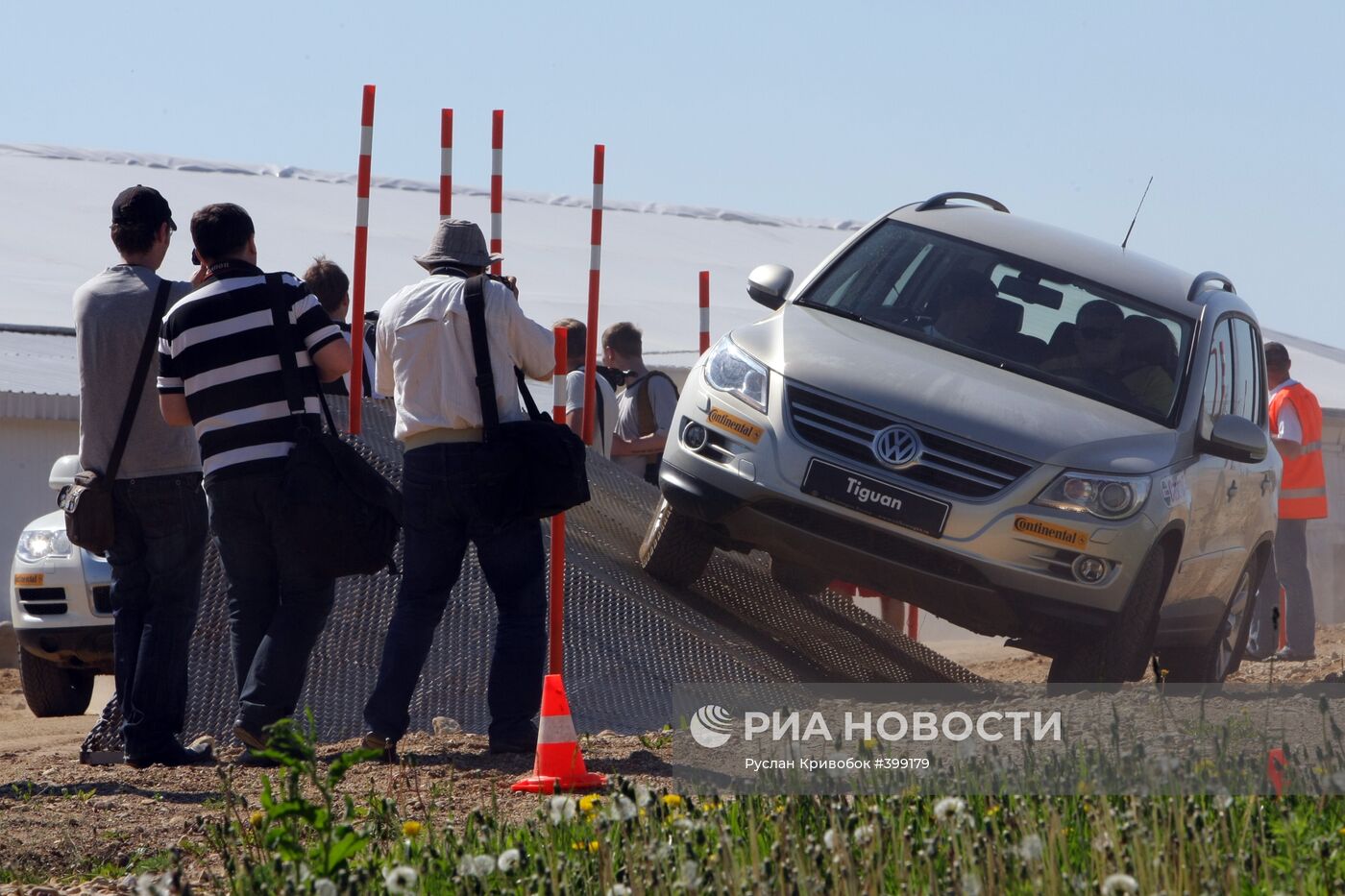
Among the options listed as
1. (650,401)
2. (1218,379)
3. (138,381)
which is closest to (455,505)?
(138,381)

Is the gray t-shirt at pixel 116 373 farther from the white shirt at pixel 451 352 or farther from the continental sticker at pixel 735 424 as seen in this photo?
the continental sticker at pixel 735 424

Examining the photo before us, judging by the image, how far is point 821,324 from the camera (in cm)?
792

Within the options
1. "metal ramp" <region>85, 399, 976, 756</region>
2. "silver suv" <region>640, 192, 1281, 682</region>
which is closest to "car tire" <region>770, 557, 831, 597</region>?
"silver suv" <region>640, 192, 1281, 682</region>

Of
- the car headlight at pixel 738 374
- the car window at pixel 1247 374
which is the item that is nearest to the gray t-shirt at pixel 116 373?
the car headlight at pixel 738 374

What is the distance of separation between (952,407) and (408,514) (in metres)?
2.23

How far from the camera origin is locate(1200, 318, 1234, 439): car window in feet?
26.1

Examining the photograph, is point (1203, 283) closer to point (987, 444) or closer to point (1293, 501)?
point (987, 444)

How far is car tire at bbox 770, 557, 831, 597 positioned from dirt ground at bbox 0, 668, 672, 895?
72.6 inches

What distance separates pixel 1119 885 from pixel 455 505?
340 centimetres

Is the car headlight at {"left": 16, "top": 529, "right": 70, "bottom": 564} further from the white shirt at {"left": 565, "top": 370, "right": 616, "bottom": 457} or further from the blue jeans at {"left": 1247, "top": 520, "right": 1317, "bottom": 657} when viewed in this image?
the blue jeans at {"left": 1247, "top": 520, "right": 1317, "bottom": 657}

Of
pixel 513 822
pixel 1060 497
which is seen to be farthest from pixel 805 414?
pixel 513 822

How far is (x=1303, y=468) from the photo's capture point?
1280 centimetres

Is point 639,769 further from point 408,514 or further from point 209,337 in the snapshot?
point 209,337

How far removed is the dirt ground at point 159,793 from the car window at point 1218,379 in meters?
2.90
